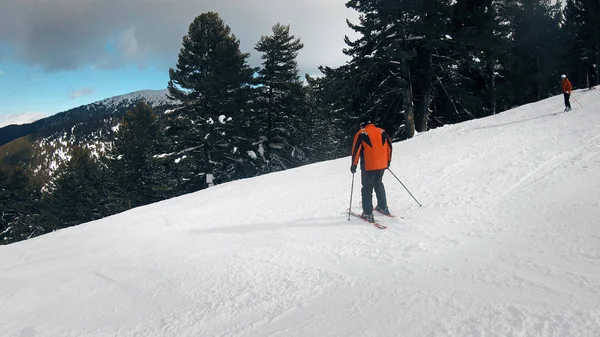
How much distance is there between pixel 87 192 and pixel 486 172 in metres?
44.1

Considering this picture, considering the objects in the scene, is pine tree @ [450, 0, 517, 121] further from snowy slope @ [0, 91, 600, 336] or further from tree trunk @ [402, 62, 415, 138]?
snowy slope @ [0, 91, 600, 336]

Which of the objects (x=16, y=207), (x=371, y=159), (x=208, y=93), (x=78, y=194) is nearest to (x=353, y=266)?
(x=371, y=159)

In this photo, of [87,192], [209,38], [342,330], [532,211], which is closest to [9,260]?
[342,330]

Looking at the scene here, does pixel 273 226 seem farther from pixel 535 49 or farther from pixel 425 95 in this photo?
pixel 535 49

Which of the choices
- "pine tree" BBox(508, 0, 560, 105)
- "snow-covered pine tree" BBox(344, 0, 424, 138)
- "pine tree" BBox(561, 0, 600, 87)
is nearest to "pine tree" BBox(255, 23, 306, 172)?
"snow-covered pine tree" BBox(344, 0, 424, 138)

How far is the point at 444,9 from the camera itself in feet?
53.3

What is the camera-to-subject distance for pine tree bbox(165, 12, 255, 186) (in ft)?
76.0

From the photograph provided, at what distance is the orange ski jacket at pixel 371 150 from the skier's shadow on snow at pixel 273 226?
1.21 meters

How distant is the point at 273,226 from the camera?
6176 mm

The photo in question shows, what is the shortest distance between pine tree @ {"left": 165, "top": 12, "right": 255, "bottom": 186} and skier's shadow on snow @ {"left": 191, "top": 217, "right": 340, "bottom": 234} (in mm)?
17043

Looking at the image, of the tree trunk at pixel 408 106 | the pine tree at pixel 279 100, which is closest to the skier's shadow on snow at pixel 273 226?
the tree trunk at pixel 408 106

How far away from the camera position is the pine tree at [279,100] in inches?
Result: 1073

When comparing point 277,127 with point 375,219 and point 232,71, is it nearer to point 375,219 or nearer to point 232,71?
point 232,71

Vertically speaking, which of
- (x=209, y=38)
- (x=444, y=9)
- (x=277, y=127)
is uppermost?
(x=209, y=38)
